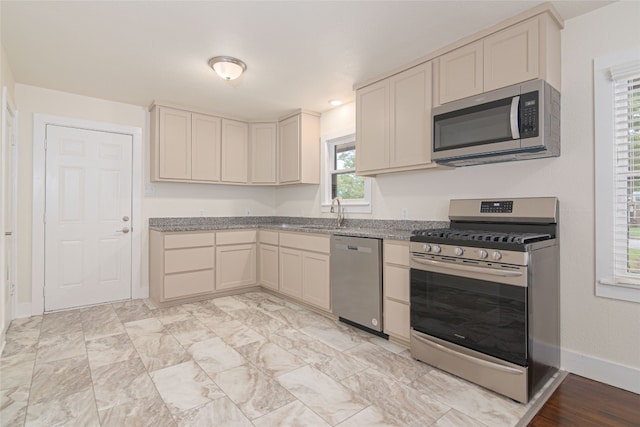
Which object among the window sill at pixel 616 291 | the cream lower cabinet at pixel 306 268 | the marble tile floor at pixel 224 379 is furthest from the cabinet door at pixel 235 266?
the window sill at pixel 616 291

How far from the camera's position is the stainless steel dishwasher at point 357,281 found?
9.42 ft

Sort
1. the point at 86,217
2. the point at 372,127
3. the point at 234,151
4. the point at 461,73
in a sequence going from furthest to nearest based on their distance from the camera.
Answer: the point at 234,151 → the point at 86,217 → the point at 372,127 → the point at 461,73

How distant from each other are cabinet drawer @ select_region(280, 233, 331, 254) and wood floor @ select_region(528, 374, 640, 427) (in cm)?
207

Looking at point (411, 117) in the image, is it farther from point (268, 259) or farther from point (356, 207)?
point (268, 259)

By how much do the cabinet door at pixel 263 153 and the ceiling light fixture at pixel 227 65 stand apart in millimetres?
1793

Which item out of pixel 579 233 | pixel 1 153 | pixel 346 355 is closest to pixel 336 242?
pixel 346 355

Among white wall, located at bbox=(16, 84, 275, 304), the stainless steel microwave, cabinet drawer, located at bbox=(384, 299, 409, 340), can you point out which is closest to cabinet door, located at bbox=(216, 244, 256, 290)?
white wall, located at bbox=(16, 84, 275, 304)

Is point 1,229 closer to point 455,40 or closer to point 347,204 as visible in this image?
point 347,204

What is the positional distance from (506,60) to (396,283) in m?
1.82

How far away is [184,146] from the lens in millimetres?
4242

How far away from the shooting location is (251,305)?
3.86 meters

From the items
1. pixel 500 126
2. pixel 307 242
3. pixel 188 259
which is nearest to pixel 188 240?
pixel 188 259

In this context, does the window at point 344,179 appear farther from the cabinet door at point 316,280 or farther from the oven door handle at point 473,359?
the oven door handle at point 473,359

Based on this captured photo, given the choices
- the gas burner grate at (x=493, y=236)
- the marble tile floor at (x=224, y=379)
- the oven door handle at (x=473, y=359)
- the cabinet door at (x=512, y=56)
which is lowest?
the marble tile floor at (x=224, y=379)
